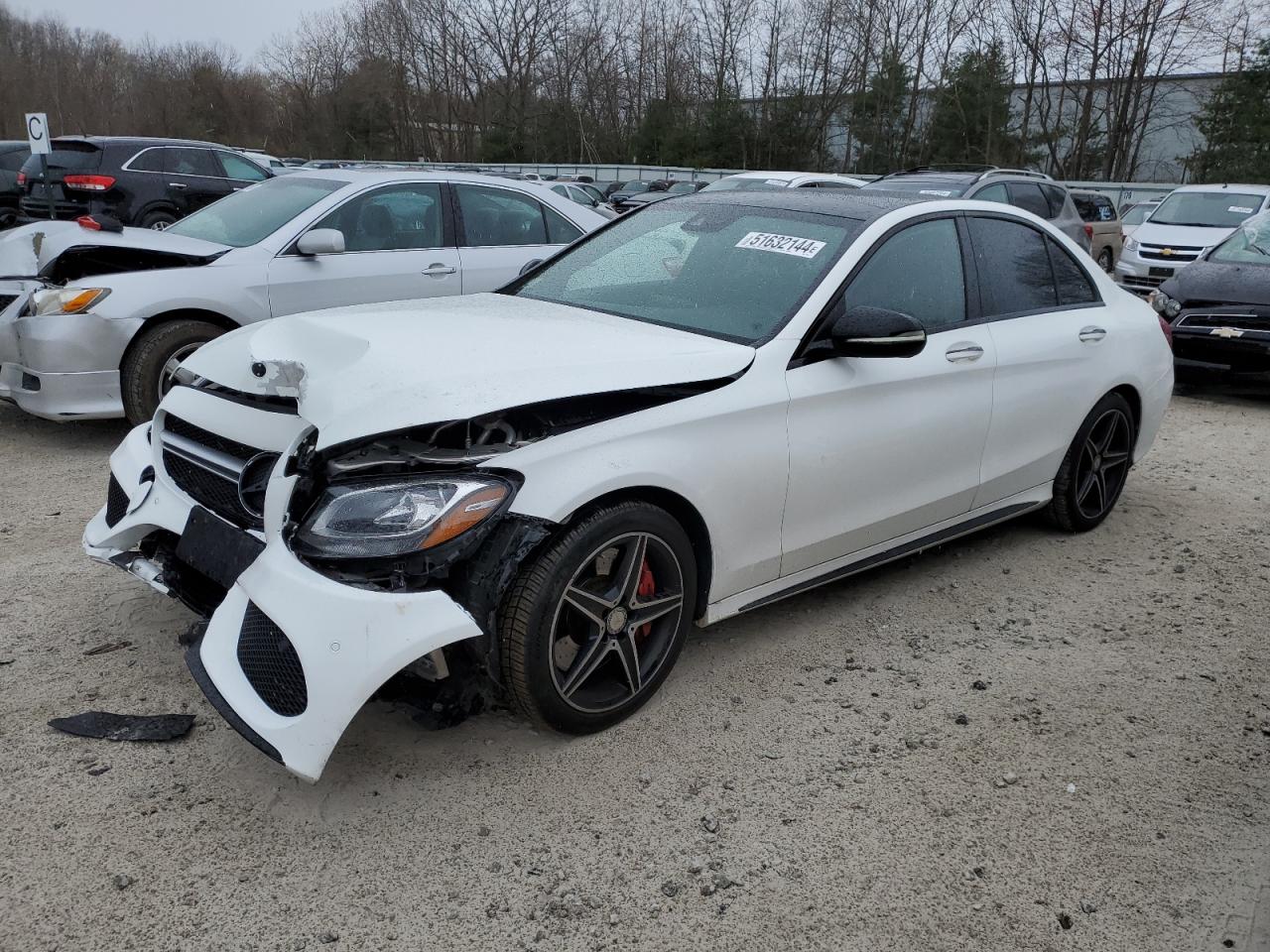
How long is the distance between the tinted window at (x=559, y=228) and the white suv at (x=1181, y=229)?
8.92 metres

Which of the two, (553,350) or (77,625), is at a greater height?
(553,350)

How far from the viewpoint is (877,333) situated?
3400mm

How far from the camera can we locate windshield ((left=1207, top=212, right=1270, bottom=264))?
29.6 ft

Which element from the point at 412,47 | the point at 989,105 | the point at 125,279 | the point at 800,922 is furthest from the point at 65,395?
the point at 412,47

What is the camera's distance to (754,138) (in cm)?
4719

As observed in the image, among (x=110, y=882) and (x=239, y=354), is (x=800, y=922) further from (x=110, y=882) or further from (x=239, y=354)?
(x=239, y=354)

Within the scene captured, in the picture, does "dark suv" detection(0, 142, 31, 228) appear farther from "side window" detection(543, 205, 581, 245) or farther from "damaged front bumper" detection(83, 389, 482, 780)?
"damaged front bumper" detection(83, 389, 482, 780)

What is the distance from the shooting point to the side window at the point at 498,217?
Result: 7016mm

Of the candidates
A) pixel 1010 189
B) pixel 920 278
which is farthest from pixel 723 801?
pixel 1010 189

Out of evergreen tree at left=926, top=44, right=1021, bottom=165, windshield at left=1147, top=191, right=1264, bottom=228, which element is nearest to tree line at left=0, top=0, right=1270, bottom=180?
evergreen tree at left=926, top=44, right=1021, bottom=165

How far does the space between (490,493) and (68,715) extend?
1.57m

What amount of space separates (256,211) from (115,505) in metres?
3.73

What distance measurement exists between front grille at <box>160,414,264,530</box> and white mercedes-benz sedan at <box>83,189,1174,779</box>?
0.01 metres

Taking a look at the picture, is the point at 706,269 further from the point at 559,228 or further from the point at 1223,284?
the point at 1223,284
